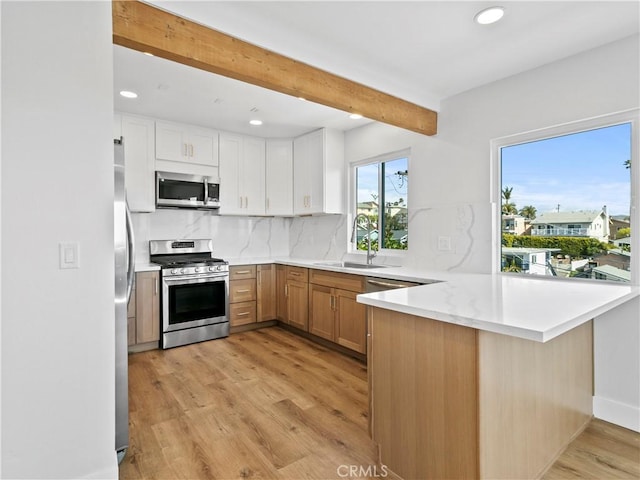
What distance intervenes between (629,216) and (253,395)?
2819 millimetres

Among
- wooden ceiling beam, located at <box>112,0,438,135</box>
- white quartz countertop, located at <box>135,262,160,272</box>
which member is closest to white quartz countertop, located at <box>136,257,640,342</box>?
wooden ceiling beam, located at <box>112,0,438,135</box>

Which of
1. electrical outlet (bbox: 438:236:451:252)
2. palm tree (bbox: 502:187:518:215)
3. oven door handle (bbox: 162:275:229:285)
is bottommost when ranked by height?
oven door handle (bbox: 162:275:229:285)

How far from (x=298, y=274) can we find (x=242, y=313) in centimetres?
84

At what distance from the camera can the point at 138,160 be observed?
12.2 ft

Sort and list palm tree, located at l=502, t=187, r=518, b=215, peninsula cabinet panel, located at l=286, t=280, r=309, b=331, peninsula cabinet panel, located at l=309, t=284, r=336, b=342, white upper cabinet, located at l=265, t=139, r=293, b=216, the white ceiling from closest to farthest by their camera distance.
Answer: the white ceiling
palm tree, located at l=502, t=187, r=518, b=215
peninsula cabinet panel, located at l=309, t=284, r=336, b=342
peninsula cabinet panel, located at l=286, t=280, r=309, b=331
white upper cabinet, located at l=265, t=139, r=293, b=216

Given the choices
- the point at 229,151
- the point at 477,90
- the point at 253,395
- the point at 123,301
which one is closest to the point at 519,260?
the point at 477,90

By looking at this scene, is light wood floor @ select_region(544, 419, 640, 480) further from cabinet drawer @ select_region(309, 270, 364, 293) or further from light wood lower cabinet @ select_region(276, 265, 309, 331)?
light wood lower cabinet @ select_region(276, 265, 309, 331)

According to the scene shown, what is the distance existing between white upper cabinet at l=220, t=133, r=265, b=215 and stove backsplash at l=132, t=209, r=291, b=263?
354mm

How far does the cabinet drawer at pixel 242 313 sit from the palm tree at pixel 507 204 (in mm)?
2903

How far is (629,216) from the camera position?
7.43 ft

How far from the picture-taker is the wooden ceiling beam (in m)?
1.74

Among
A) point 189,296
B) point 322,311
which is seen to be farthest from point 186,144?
point 322,311

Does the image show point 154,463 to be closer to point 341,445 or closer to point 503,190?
point 341,445

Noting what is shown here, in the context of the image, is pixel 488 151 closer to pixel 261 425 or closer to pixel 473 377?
pixel 473 377
